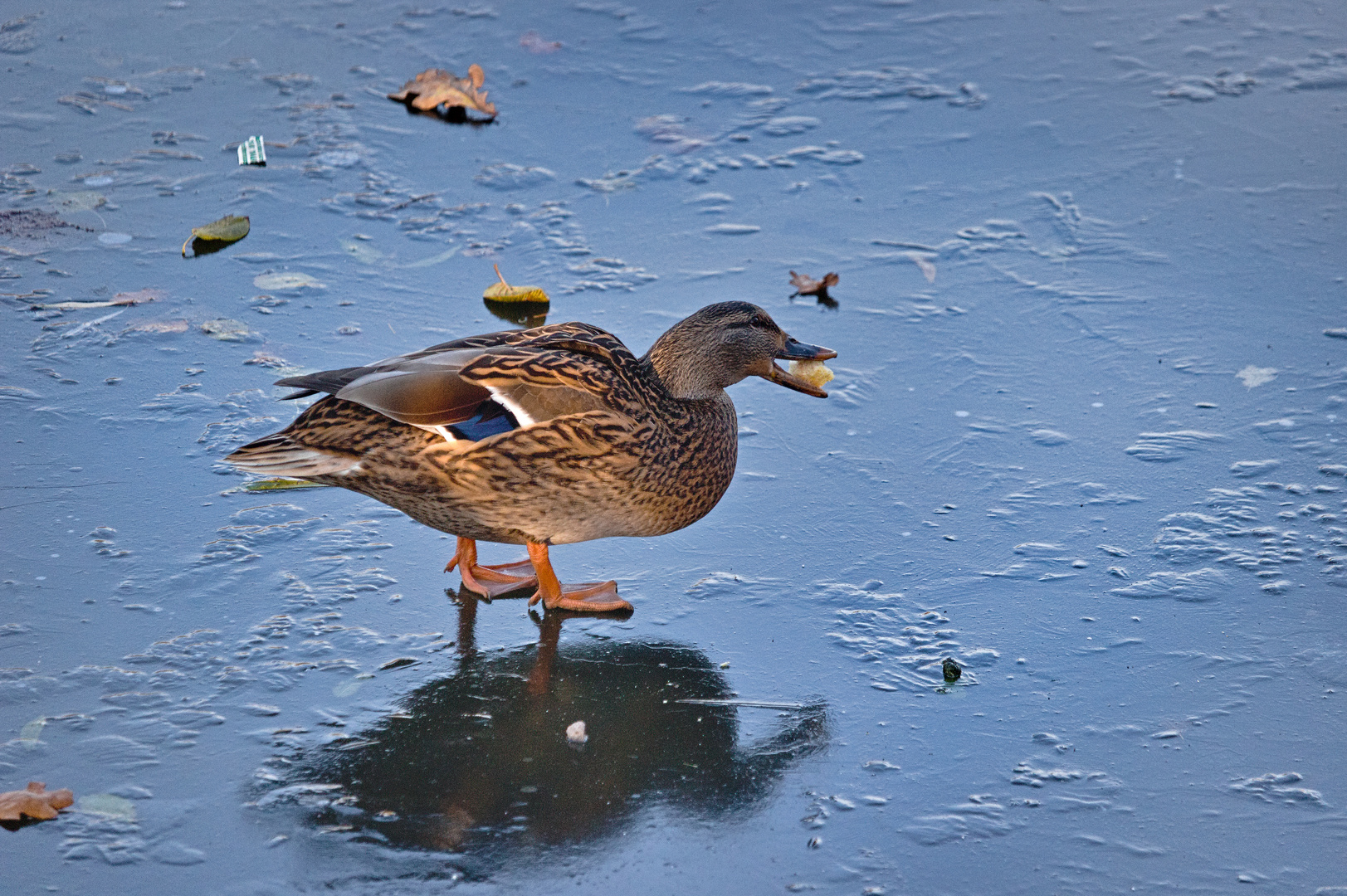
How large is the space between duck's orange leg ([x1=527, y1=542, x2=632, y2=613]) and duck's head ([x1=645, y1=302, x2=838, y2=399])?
0.68 meters

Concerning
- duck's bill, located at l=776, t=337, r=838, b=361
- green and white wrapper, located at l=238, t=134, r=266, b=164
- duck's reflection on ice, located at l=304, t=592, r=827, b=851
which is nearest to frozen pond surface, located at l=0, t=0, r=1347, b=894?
duck's reflection on ice, located at l=304, t=592, r=827, b=851

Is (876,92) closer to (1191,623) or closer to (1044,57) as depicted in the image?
(1044,57)

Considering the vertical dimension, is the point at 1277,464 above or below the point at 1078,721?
above

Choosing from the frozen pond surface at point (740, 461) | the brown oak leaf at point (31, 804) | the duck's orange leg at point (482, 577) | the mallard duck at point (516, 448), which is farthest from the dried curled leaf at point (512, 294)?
the brown oak leaf at point (31, 804)

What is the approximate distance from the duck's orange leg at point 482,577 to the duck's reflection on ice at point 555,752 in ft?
1.00

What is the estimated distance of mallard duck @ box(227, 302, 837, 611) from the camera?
374 centimetres

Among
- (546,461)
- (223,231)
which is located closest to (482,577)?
(546,461)

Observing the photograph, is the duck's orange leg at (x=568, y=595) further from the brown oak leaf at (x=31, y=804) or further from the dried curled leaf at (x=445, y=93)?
the dried curled leaf at (x=445, y=93)

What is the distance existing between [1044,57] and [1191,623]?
4.24 metres

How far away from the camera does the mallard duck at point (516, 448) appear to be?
3.74 m

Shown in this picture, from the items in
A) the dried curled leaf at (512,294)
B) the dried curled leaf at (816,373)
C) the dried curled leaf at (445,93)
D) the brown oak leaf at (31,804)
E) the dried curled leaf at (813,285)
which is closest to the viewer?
the brown oak leaf at (31,804)

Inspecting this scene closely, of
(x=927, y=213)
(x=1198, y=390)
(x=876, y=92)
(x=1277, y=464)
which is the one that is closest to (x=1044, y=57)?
(x=876, y=92)

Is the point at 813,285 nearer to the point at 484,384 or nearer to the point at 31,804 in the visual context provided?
the point at 484,384

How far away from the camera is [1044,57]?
7.12 m
